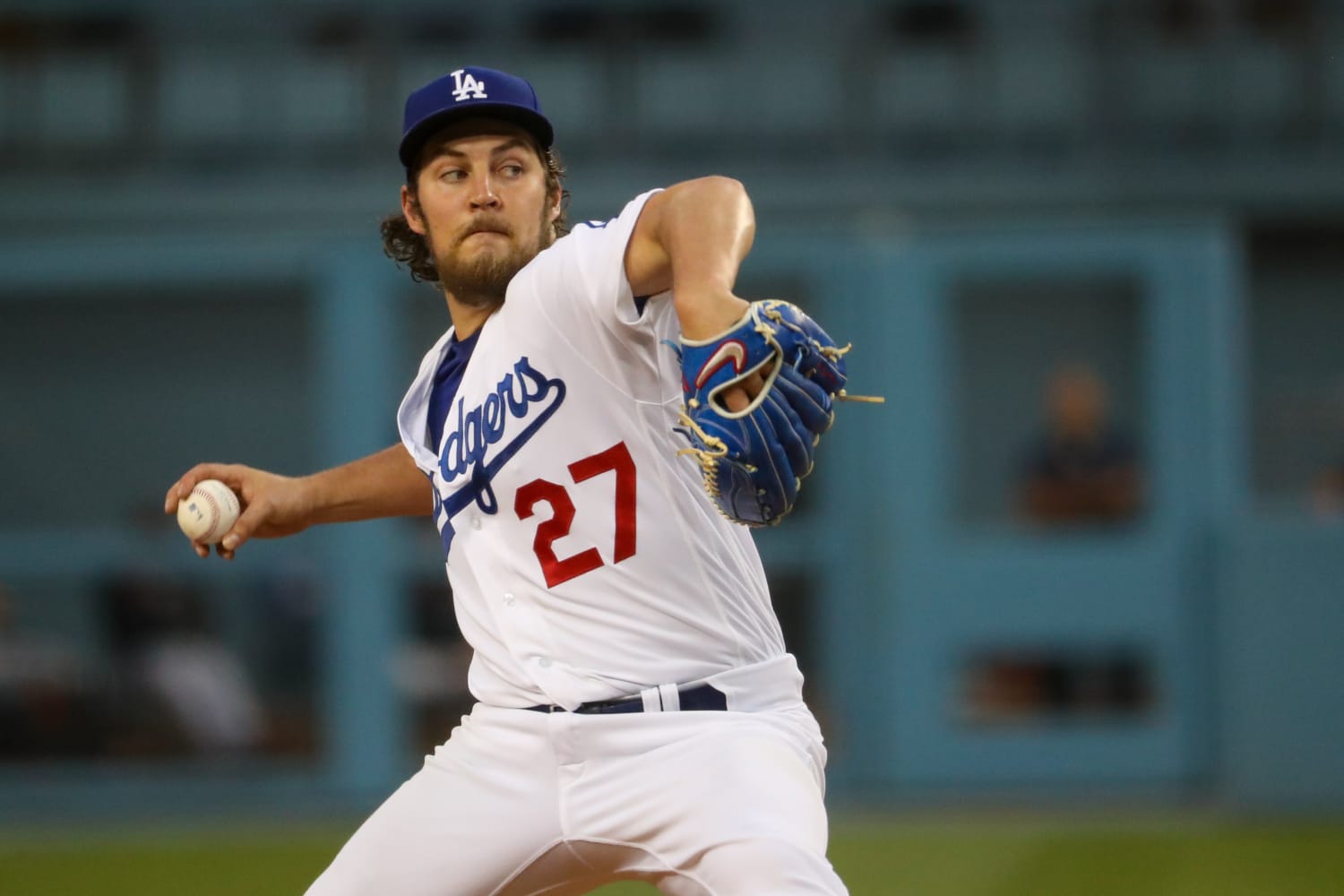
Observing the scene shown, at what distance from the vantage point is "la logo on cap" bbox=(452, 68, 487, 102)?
9.34 ft

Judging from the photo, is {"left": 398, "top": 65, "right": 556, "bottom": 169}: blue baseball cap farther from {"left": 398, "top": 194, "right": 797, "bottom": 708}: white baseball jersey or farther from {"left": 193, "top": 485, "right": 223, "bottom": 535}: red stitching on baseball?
{"left": 193, "top": 485, "right": 223, "bottom": 535}: red stitching on baseball

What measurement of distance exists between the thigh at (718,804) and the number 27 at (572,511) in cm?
27

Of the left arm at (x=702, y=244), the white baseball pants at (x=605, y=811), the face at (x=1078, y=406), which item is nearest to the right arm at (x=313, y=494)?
the white baseball pants at (x=605, y=811)

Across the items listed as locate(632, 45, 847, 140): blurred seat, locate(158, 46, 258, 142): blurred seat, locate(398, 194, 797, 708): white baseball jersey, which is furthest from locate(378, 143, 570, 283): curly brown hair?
locate(158, 46, 258, 142): blurred seat

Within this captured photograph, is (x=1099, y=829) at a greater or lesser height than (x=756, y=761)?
lesser

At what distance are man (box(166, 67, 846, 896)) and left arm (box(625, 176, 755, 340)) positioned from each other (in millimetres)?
48

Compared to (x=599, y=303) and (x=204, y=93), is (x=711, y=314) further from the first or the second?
(x=204, y=93)

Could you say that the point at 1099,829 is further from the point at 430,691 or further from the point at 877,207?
the point at 877,207

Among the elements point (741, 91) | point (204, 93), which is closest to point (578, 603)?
point (741, 91)

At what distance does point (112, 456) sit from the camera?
11883 millimetres

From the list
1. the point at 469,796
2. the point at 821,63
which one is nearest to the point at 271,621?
the point at 469,796

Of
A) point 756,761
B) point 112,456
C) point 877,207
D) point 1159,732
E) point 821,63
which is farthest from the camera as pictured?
point 821,63

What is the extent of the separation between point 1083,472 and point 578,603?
513 centimetres

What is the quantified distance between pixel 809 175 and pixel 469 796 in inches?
423
